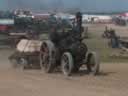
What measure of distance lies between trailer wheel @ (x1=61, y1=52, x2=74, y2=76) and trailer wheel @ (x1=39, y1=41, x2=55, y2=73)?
1.56 ft

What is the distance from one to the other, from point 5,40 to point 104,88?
19.9m

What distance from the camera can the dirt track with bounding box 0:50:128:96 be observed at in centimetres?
1283

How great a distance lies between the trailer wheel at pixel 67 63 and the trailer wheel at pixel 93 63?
676mm

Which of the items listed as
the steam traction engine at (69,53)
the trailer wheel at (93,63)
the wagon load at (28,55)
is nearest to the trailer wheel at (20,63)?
the wagon load at (28,55)

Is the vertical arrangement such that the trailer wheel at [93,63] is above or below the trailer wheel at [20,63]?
above

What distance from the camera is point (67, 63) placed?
16.5 metres

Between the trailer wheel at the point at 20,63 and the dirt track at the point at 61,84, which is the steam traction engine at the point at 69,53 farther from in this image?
the trailer wheel at the point at 20,63

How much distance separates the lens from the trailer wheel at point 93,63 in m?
16.4

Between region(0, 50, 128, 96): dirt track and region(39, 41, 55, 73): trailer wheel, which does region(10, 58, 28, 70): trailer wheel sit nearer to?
region(0, 50, 128, 96): dirt track

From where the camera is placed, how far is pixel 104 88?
13.6 m

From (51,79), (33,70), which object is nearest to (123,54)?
(33,70)

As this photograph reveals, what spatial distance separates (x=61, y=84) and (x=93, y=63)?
8.13ft

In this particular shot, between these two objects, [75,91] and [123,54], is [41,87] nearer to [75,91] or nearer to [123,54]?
[75,91]

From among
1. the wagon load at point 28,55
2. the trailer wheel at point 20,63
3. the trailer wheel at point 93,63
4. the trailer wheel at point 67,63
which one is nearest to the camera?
the trailer wheel at point 67,63
